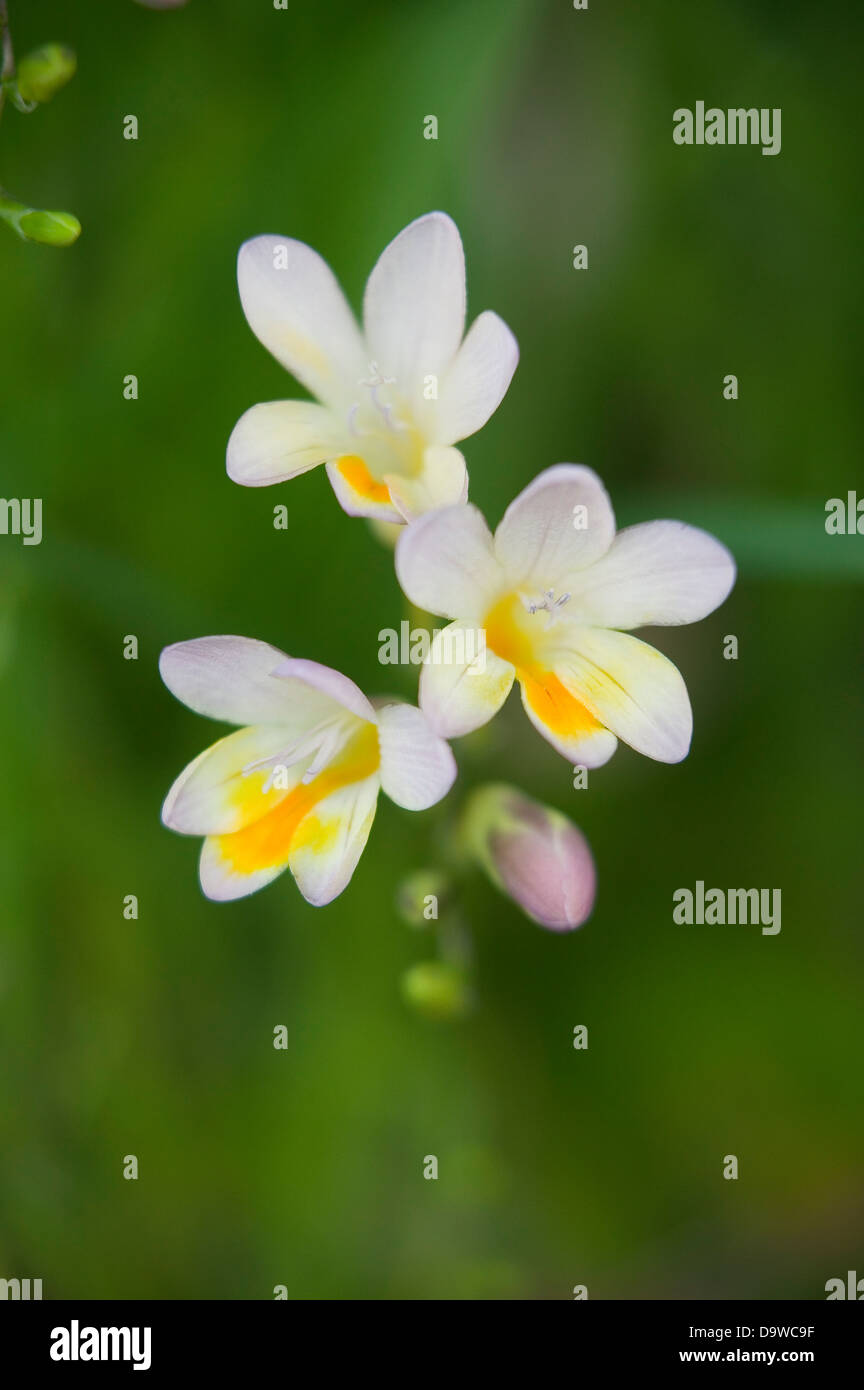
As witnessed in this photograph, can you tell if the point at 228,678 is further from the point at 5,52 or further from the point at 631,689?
the point at 5,52

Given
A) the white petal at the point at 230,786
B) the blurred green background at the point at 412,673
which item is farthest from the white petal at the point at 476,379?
the blurred green background at the point at 412,673

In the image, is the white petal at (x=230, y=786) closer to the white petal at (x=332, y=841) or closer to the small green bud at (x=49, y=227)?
the white petal at (x=332, y=841)

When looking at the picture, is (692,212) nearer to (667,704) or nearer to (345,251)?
(345,251)

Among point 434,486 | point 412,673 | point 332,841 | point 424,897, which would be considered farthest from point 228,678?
point 412,673

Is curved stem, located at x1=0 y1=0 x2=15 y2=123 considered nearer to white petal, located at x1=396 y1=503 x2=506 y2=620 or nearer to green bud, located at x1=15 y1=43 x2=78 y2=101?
green bud, located at x1=15 y1=43 x2=78 y2=101

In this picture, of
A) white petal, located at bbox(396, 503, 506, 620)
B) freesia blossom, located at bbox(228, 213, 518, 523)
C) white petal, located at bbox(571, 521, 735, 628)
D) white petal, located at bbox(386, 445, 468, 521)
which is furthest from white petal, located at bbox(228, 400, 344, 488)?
white petal, located at bbox(571, 521, 735, 628)

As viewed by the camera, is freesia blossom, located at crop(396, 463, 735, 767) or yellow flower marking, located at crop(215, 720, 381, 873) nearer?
freesia blossom, located at crop(396, 463, 735, 767)
